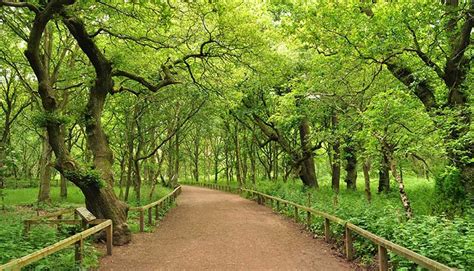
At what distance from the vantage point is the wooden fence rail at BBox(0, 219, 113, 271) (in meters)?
5.17

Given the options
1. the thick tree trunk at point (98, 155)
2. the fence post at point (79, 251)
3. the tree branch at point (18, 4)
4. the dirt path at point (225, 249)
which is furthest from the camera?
the thick tree trunk at point (98, 155)

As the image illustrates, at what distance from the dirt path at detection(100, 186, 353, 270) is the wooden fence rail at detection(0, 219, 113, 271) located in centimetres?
74

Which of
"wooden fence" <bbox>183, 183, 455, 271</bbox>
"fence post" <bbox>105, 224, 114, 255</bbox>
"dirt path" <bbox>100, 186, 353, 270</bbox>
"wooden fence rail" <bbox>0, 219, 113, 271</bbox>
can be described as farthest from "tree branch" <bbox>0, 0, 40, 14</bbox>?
"wooden fence" <bbox>183, 183, 455, 271</bbox>

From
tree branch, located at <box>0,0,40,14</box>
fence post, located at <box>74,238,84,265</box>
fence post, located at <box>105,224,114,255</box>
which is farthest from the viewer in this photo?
fence post, located at <box>105,224,114,255</box>

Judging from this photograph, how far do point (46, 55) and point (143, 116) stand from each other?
5465 millimetres

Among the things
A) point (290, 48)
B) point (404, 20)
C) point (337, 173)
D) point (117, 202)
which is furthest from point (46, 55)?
point (337, 173)

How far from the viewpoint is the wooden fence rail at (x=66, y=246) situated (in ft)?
17.0

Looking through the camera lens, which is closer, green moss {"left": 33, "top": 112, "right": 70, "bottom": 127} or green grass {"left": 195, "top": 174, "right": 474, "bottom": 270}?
green grass {"left": 195, "top": 174, "right": 474, "bottom": 270}

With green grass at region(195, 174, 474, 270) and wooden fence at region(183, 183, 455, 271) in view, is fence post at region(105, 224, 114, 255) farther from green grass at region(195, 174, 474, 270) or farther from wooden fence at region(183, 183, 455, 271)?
green grass at region(195, 174, 474, 270)

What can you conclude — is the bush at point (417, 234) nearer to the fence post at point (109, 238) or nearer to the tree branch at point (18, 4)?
the fence post at point (109, 238)

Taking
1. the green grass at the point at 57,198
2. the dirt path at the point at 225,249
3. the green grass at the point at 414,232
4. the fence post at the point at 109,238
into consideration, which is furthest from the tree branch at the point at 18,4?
the green grass at the point at 57,198

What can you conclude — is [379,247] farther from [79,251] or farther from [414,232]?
[79,251]

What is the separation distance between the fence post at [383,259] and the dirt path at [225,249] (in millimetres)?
1315

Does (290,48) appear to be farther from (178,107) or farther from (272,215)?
(272,215)
